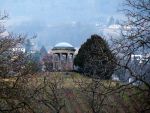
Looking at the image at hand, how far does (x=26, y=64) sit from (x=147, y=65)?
6681 mm

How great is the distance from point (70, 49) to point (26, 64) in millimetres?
44062

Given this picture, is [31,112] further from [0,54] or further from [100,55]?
[100,55]

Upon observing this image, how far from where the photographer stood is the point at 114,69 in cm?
1471

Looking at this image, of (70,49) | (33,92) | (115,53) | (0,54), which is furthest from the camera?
(70,49)

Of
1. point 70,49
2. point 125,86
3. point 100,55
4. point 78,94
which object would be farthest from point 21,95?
point 70,49

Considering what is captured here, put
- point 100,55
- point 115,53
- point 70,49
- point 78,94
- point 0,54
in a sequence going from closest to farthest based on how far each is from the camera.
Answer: point 115,53
point 100,55
point 0,54
point 78,94
point 70,49

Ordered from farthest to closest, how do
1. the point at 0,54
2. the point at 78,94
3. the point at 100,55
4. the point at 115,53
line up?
the point at 78,94, the point at 0,54, the point at 100,55, the point at 115,53

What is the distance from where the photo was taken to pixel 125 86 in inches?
561

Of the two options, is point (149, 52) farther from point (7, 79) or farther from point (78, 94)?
point (78, 94)

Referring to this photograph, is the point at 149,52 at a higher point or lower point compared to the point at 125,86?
higher

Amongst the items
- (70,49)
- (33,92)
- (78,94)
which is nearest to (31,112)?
(33,92)

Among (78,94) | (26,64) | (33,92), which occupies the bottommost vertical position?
(78,94)

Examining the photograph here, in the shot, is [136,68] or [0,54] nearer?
[136,68]

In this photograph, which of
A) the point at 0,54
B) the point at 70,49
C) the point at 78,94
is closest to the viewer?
the point at 0,54
